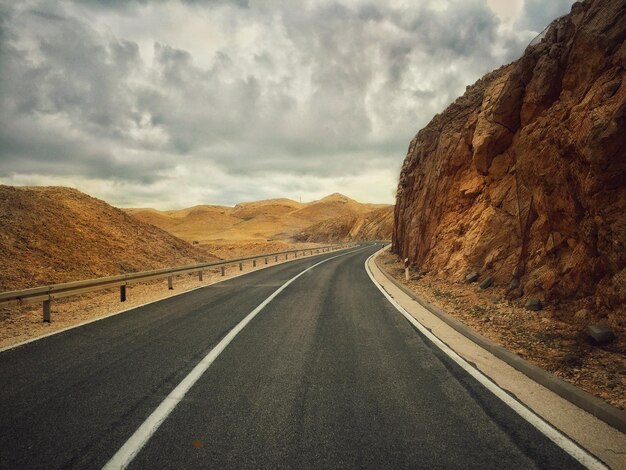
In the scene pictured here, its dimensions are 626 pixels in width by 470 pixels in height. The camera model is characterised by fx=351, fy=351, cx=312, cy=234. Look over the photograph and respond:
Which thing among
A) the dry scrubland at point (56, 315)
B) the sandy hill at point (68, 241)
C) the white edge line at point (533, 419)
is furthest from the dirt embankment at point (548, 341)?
the sandy hill at point (68, 241)

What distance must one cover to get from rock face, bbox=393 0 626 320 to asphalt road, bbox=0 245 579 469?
→ 12.7 ft

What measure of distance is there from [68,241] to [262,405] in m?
18.3

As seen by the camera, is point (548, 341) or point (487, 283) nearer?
point (548, 341)

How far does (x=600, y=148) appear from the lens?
6539 millimetres

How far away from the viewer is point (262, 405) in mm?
3738

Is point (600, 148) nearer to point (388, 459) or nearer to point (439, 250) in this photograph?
point (388, 459)

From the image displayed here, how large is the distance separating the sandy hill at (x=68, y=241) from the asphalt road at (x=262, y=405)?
10.1 m

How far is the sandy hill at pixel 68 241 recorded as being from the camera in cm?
1434

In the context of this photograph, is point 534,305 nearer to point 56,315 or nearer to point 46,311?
point 46,311

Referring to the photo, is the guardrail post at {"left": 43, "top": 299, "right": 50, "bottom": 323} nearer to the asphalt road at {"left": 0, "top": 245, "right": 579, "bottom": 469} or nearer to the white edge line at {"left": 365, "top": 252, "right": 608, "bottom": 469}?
the asphalt road at {"left": 0, "top": 245, "right": 579, "bottom": 469}

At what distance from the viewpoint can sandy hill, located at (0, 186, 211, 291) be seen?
14.3m

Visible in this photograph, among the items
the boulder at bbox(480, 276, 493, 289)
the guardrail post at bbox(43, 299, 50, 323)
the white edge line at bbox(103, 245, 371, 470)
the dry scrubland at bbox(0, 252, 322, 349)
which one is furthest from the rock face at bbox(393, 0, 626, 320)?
the guardrail post at bbox(43, 299, 50, 323)

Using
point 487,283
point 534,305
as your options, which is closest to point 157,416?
point 534,305

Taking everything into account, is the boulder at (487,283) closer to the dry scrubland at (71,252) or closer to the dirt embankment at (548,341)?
the dirt embankment at (548,341)
